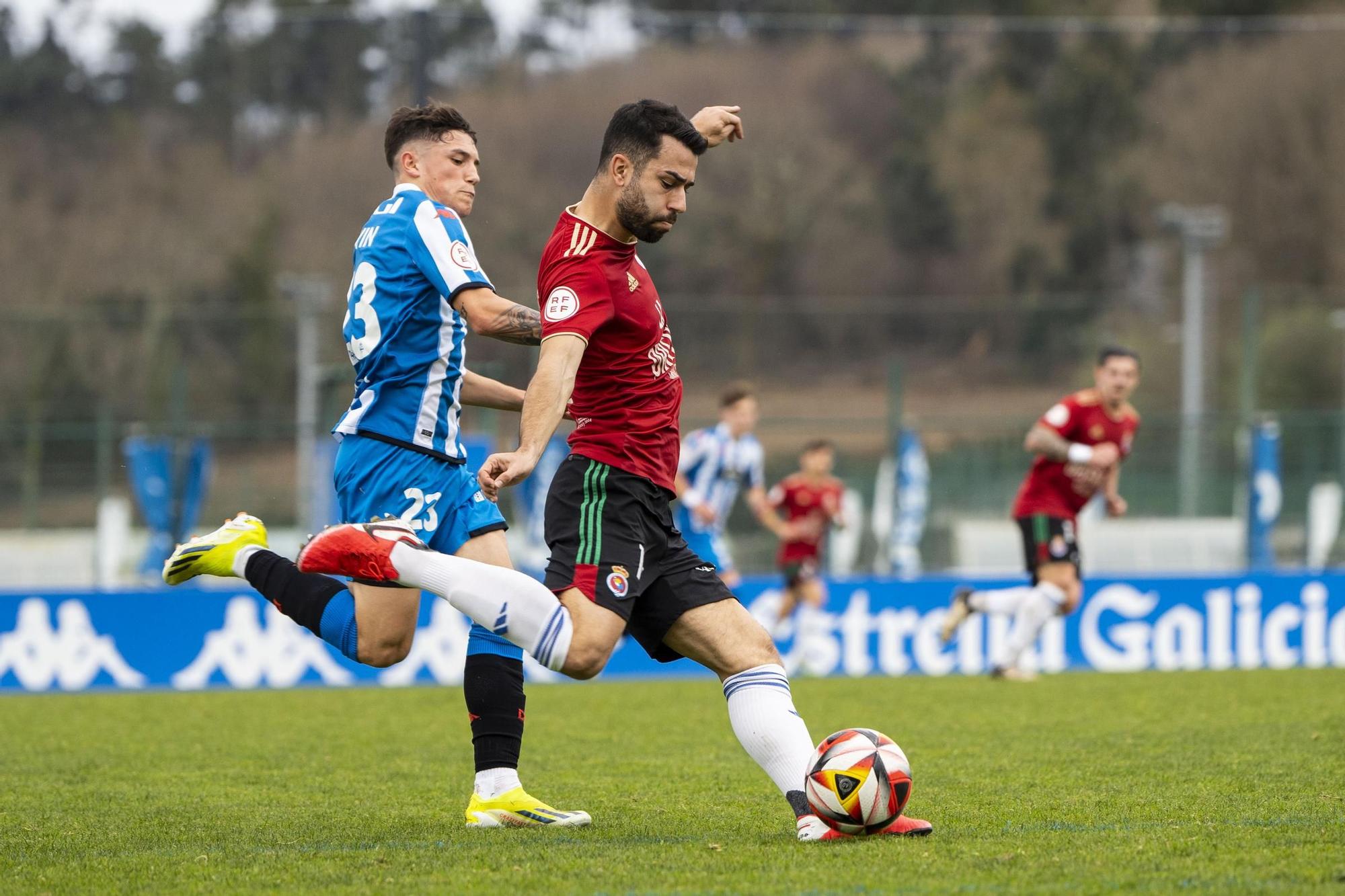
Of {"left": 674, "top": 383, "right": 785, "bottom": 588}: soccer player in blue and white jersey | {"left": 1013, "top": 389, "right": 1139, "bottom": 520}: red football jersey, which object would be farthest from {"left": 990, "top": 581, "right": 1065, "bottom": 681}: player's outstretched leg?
{"left": 674, "top": 383, "right": 785, "bottom": 588}: soccer player in blue and white jersey

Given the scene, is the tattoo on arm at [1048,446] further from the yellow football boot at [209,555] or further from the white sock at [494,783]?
the yellow football boot at [209,555]

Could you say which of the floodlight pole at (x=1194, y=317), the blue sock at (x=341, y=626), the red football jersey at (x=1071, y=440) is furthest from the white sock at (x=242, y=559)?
the floodlight pole at (x=1194, y=317)

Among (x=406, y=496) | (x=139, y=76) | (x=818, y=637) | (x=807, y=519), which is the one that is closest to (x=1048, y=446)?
(x=818, y=637)

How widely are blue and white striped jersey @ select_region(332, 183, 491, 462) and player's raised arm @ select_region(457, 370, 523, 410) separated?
29cm

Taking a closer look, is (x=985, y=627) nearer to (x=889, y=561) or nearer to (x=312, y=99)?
(x=889, y=561)

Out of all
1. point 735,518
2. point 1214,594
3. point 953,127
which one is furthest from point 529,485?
point 953,127

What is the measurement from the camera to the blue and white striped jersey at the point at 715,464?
13.6m

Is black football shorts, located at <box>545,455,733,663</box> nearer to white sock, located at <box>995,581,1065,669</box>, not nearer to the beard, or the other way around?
the beard

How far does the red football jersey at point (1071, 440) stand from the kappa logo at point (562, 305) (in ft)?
22.2

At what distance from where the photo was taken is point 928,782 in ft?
21.2

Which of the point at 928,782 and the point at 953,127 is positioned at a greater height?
the point at 953,127

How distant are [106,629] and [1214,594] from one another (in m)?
9.49

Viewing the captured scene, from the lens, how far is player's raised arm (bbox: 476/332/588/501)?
4746 mm

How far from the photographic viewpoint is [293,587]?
5562 mm
